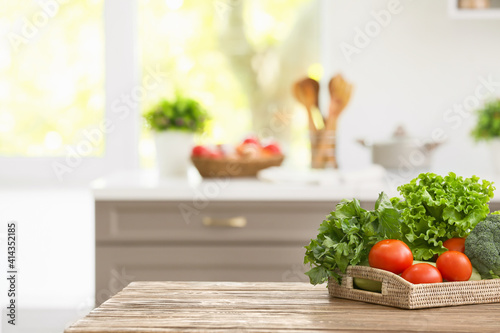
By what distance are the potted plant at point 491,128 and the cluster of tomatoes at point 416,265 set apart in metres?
1.82

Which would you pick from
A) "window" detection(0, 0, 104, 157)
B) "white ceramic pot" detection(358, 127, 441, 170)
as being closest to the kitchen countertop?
"white ceramic pot" detection(358, 127, 441, 170)

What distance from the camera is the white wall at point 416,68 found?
10.1ft

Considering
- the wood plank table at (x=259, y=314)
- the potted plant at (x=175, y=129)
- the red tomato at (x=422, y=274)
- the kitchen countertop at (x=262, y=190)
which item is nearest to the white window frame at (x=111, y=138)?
the potted plant at (x=175, y=129)

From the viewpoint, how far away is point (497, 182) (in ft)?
8.25

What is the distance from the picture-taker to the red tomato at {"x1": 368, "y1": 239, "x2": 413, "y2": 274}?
3.67 ft

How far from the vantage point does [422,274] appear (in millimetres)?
1105

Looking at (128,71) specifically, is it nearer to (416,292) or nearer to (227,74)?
(227,74)

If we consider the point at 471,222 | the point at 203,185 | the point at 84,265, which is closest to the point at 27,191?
the point at 84,265

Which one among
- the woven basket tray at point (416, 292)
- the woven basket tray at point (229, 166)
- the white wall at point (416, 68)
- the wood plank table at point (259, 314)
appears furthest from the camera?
the white wall at point (416, 68)

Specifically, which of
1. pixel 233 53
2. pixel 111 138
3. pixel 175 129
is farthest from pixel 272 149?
pixel 111 138

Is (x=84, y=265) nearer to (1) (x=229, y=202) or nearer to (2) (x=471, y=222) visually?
(1) (x=229, y=202)

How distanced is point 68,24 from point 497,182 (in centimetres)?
203

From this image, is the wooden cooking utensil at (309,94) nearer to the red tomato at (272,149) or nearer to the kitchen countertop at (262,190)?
the red tomato at (272,149)

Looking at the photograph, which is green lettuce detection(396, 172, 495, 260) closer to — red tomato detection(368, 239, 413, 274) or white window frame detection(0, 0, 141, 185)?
red tomato detection(368, 239, 413, 274)
